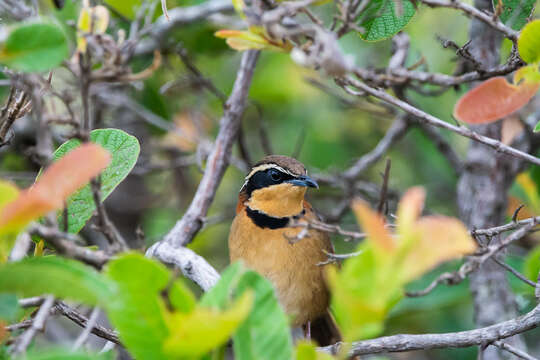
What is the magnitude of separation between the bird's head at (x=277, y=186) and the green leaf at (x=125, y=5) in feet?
4.99

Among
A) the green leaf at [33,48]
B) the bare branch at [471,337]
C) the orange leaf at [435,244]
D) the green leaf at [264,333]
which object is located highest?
the green leaf at [33,48]

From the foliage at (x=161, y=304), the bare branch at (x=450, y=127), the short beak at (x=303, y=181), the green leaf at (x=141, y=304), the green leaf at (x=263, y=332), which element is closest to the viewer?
the foliage at (x=161, y=304)

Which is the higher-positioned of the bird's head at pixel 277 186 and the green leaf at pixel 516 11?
the green leaf at pixel 516 11

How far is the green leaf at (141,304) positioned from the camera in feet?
5.32

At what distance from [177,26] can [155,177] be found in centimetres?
236

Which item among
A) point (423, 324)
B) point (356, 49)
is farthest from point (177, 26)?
point (423, 324)

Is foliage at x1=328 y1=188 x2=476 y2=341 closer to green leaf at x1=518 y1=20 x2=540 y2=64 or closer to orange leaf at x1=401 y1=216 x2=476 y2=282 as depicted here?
orange leaf at x1=401 y1=216 x2=476 y2=282

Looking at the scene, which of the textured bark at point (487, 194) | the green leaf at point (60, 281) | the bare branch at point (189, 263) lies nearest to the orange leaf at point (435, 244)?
the green leaf at point (60, 281)

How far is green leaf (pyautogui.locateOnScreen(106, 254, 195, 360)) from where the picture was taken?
5.32ft

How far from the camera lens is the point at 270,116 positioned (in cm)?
689

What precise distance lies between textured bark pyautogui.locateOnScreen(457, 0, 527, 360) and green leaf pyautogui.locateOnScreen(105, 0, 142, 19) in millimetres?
2443

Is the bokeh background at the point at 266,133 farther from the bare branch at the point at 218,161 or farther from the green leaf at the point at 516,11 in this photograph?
the green leaf at the point at 516,11

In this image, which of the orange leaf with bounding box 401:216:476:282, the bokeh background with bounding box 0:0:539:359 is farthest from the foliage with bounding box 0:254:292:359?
the bokeh background with bounding box 0:0:539:359

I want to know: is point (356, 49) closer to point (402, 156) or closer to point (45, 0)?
point (402, 156)
